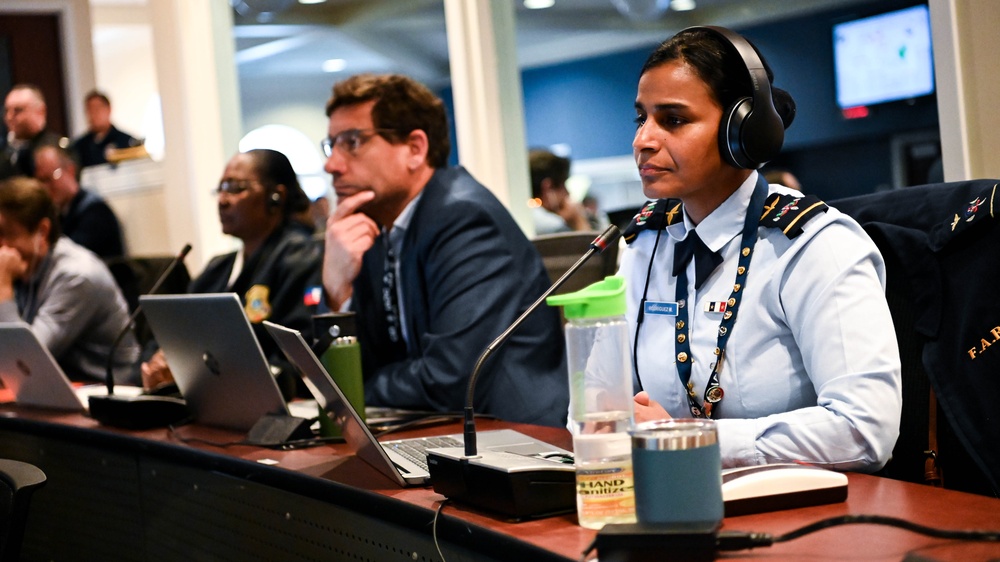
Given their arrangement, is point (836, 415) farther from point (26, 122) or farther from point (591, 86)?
point (591, 86)

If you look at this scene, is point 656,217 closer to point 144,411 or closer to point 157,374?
point 144,411

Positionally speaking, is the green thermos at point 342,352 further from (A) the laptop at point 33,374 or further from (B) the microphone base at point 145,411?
(A) the laptop at point 33,374

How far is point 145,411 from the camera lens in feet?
7.22

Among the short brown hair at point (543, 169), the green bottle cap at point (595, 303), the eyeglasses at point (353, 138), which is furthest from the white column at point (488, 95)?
the green bottle cap at point (595, 303)

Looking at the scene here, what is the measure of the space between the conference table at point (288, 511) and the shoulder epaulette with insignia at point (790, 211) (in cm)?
37

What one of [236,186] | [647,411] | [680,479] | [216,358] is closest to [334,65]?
[236,186]

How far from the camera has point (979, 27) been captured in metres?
2.13

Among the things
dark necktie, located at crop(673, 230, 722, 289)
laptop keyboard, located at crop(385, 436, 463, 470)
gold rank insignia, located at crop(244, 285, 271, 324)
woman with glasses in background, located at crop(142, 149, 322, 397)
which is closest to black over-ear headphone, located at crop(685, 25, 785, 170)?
dark necktie, located at crop(673, 230, 722, 289)

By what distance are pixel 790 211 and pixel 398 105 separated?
1.22 metres

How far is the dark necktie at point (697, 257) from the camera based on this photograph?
1.55 meters

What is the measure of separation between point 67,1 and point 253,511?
21.9 feet

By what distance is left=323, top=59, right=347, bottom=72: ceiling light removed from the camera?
7.85 m

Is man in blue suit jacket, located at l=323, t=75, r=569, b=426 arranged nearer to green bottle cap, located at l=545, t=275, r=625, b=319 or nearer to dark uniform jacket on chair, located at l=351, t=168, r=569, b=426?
dark uniform jacket on chair, located at l=351, t=168, r=569, b=426

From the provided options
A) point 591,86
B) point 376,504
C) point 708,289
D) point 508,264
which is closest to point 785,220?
point 708,289
